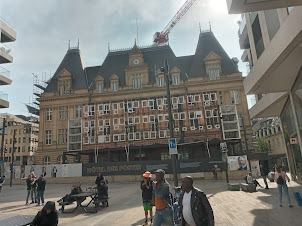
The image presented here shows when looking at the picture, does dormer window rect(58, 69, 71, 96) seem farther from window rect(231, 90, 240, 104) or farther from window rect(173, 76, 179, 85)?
window rect(231, 90, 240, 104)

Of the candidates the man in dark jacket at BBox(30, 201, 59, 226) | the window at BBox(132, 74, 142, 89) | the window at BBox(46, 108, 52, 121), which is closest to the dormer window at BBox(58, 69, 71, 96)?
the window at BBox(46, 108, 52, 121)

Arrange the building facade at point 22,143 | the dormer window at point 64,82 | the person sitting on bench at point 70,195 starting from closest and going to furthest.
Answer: the person sitting on bench at point 70,195, the dormer window at point 64,82, the building facade at point 22,143

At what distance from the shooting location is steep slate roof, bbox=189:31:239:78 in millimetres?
45062

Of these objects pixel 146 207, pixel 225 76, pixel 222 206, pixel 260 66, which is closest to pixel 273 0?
pixel 260 66

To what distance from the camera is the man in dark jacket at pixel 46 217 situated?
4.39 metres

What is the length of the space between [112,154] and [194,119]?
52.6 feet

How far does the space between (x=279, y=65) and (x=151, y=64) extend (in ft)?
131

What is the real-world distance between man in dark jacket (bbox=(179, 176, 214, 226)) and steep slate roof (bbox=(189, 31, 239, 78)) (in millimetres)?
42461

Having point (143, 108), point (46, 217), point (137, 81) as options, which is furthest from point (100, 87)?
point (46, 217)

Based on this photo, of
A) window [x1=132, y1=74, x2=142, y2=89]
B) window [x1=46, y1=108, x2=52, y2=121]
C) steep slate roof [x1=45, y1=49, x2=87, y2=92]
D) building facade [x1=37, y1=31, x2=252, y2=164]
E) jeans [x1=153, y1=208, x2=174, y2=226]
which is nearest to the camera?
jeans [x1=153, y1=208, x2=174, y2=226]

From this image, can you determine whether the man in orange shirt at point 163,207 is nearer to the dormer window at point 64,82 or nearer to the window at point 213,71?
the window at point 213,71

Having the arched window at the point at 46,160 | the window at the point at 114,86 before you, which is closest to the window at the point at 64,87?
the window at the point at 114,86

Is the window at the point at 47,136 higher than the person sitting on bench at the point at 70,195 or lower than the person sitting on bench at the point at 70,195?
higher

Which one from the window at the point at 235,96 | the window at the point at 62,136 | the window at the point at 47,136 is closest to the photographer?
Answer: the window at the point at 235,96
